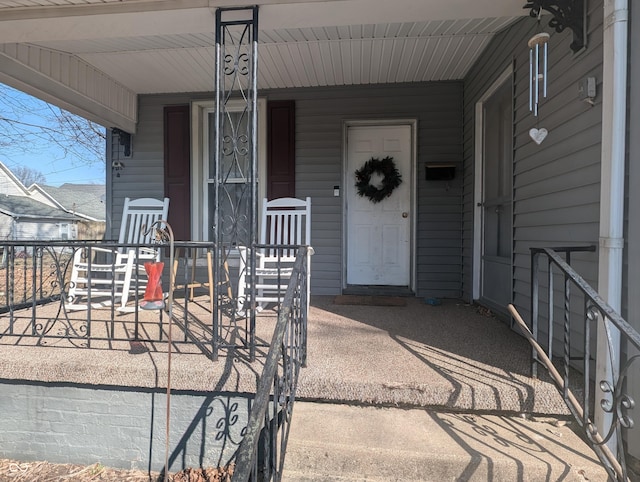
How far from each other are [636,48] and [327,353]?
2047 mm

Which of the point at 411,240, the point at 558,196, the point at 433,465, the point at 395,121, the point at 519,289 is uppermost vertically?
the point at 395,121

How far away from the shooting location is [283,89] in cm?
413

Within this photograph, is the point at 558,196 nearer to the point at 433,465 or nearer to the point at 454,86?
the point at 433,465

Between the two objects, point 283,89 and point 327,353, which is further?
point 283,89

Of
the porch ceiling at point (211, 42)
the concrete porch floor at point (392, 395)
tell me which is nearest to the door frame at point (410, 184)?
the porch ceiling at point (211, 42)

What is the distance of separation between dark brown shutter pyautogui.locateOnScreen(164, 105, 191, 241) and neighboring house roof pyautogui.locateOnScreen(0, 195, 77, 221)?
744 centimetres

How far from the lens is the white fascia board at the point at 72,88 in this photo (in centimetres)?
297

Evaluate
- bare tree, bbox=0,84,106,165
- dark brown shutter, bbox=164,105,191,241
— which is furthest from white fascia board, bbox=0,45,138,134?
bare tree, bbox=0,84,106,165

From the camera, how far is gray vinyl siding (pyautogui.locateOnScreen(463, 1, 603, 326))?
1.77 meters

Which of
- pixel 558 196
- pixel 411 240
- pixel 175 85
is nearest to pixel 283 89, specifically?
pixel 175 85

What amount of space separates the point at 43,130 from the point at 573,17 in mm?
10805

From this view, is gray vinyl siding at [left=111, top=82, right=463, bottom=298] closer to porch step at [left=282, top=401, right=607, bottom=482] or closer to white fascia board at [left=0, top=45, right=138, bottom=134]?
white fascia board at [left=0, top=45, right=138, bottom=134]

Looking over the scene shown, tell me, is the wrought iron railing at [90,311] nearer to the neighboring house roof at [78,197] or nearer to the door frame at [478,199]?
the door frame at [478,199]

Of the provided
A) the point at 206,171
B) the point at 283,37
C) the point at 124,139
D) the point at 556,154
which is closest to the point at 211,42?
the point at 283,37
